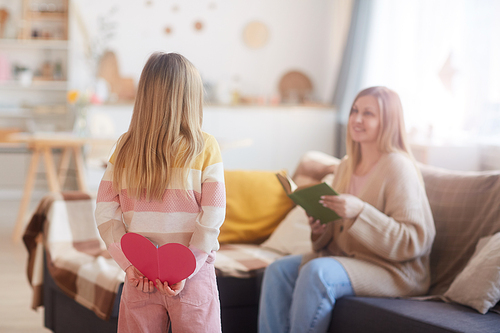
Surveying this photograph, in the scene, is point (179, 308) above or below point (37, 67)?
below

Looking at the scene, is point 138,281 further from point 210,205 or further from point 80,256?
point 80,256

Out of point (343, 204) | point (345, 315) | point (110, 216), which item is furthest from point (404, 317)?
point (110, 216)

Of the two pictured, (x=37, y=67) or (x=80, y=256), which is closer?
(x=80, y=256)

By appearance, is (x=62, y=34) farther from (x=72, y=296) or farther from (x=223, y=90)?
(x=72, y=296)

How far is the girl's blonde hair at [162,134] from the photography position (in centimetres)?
109

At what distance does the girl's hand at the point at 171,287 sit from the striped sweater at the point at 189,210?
0.07 m

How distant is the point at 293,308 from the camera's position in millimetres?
1639

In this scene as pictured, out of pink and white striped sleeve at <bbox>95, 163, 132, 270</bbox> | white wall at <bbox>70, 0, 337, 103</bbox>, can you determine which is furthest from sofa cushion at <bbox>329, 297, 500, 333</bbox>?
white wall at <bbox>70, 0, 337, 103</bbox>

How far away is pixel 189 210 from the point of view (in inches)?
43.6

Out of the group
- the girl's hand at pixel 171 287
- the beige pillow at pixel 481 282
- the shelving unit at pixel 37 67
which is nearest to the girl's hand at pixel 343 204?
the beige pillow at pixel 481 282

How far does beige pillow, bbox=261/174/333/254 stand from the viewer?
2.24 metres

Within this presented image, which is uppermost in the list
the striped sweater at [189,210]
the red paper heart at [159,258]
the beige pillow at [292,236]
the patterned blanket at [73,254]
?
the striped sweater at [189,210]

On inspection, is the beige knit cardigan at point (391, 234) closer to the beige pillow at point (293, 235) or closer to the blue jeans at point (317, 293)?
the blue jeans at point (317, 293)

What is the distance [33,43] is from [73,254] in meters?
3.92
